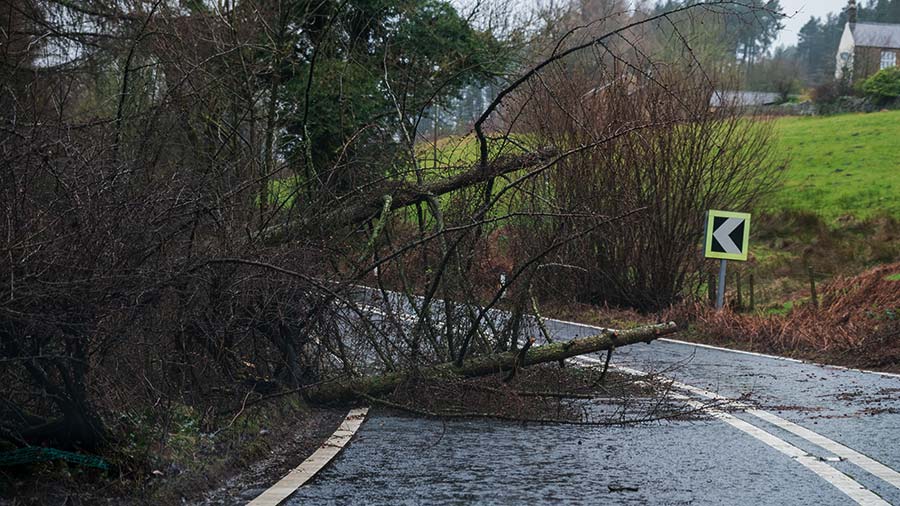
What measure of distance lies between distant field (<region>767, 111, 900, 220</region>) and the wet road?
27.9 meters

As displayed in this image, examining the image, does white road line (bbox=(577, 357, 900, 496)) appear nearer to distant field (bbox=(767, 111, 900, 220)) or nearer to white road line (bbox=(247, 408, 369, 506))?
white road line (bbox=(247, 408, 369, 506))

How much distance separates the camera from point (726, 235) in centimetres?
1928

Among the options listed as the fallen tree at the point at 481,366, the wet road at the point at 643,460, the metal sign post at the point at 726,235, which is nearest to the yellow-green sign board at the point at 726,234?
the metal sign post at the point at 726,235

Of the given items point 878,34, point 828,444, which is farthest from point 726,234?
point 878,34

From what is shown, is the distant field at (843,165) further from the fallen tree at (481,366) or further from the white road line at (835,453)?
the white road line at (835,453)

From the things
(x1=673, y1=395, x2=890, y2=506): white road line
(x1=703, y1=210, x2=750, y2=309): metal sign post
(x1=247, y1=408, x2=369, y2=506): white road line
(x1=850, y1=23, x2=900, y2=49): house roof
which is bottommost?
(x1=247, y1=408, x2=369, y2=506): white road line

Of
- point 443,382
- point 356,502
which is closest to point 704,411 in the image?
point 443,382

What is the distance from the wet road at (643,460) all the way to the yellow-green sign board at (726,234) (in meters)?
8.90

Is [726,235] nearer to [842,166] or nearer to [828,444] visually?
[828,444]

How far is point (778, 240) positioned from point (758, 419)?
99.4ft

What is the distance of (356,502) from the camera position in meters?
5.94

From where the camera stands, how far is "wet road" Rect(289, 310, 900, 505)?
20.1ft

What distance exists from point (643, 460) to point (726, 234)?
12680 millimetres

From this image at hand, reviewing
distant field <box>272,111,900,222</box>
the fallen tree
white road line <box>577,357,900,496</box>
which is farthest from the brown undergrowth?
distant field <box>272,111,900,222</box>
